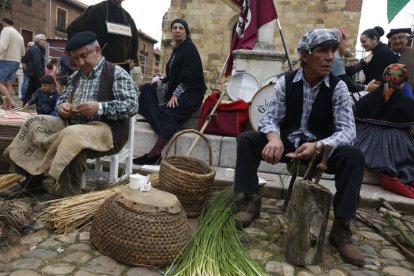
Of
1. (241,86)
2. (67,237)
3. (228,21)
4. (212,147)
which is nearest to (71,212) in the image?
(67,237)

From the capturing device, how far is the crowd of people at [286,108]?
251cm

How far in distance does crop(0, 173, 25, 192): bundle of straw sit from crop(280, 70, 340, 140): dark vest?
2.50 metres

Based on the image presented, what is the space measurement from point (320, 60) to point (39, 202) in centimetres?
260

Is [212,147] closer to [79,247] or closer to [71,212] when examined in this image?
[71,212]

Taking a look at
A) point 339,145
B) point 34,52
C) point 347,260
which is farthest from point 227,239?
point 34,52

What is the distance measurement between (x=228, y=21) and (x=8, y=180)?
12841mm

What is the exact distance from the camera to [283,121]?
9.54 ft

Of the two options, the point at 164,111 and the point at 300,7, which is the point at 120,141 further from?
the point at 300,7

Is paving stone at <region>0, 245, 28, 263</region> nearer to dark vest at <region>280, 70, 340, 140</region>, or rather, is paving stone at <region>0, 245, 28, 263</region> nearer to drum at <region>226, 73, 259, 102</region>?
dark vest at <region>280, 70, 340, 140</region>

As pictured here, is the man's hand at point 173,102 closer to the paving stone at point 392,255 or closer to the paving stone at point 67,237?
the paving stone at point 67,237

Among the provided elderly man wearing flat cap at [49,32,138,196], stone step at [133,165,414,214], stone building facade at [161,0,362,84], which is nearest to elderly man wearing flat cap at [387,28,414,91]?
stone step at [133,165,414,214]

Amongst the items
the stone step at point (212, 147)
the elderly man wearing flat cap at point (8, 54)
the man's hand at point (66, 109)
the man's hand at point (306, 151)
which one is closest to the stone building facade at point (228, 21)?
the elderly man wearing flat cap at point (8, 54)

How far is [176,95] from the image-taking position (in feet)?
14.3

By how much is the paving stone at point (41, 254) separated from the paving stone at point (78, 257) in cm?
10
